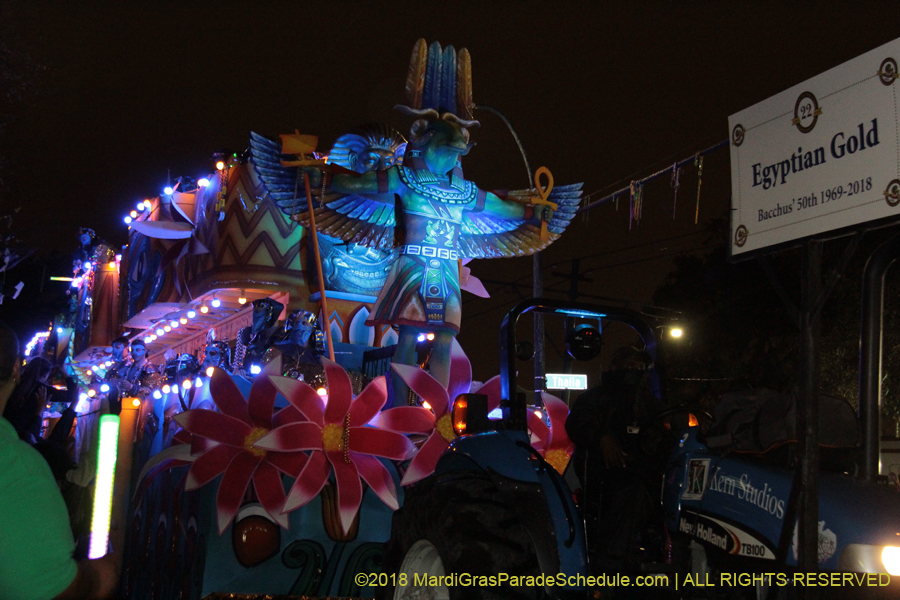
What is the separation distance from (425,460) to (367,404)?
584mm

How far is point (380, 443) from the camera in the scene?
529 centimetres

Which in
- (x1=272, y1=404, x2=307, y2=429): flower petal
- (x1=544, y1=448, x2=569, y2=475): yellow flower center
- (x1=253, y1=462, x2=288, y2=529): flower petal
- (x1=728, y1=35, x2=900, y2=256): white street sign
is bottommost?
(x1=253, y1=462, x2=288, y2=529): flower petal

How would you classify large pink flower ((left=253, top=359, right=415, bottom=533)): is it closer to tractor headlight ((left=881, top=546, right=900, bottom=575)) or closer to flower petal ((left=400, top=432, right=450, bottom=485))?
flower petal ((left=400, top=432, right=450, bottom=485))

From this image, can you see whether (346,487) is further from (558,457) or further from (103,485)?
(103,485)

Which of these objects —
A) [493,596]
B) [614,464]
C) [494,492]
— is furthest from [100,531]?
[614,464]

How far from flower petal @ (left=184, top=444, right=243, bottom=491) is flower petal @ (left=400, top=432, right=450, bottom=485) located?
4.01 ft

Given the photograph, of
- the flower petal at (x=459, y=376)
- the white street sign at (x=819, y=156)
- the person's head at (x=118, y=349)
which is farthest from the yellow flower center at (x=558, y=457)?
the person's head at (x=118, y=349)

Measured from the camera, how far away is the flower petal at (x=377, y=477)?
5.27 m

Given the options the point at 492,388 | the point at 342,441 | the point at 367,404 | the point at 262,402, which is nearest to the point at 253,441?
the point at 262,402

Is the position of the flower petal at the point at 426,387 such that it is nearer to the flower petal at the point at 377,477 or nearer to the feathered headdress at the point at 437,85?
the flower petal at the point at 377,477

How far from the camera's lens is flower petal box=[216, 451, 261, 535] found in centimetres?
497

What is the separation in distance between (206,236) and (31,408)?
284 centimetres

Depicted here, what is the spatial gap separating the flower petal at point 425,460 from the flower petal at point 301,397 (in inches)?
28.2

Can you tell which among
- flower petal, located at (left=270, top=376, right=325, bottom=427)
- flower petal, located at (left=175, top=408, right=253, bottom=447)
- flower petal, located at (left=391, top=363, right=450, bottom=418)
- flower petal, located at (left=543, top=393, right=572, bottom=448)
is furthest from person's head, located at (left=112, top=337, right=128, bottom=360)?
flower petal, located at (left=543, top=393, right=572, bottom=448)
